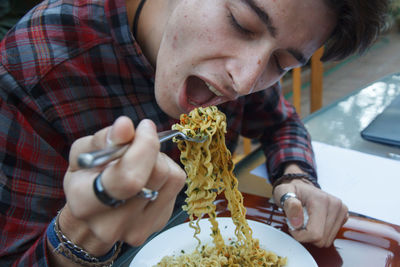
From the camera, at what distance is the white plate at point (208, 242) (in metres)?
0.87

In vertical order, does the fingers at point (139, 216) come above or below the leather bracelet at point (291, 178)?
above

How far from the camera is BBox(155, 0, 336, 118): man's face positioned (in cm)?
91

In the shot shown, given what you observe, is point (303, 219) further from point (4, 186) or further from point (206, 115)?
point (4, 186)

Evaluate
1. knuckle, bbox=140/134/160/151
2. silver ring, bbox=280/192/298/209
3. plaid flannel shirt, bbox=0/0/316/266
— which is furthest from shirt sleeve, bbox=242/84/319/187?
knuckle, bbox=140/134/160/151

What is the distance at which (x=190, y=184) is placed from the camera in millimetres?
928

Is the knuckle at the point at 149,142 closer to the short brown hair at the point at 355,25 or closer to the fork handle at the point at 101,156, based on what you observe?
the fork handle at the point at 101,156

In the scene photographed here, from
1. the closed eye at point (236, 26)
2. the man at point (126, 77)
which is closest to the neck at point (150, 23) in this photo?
the man at point (126, 77)

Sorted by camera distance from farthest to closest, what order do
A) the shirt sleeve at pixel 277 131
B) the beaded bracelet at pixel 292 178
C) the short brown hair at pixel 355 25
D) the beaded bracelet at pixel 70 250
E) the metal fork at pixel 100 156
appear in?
the shirt sleeve at pixel 277 131
the beaded bracelet at pixel 292 178
the short brown hair at pixel 355 25
the beaded bracelet at pixel 70 250
the metal fork at pixel 100 156

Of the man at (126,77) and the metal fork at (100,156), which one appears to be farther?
the man at (126,77)

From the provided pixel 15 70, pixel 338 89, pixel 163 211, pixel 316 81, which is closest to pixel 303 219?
pixel 163 211

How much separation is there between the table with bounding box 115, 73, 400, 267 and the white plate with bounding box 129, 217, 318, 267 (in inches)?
2.7

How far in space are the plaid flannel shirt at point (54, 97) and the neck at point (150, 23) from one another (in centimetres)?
10

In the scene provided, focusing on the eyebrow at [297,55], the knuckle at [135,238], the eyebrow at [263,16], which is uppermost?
the eyebrow at [263,16]

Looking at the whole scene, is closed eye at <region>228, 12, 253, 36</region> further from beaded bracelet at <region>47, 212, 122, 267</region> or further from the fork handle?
beaded bracelet at <region>47, 212, 122, 267</region>
